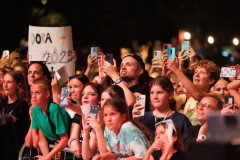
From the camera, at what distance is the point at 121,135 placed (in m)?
5.46

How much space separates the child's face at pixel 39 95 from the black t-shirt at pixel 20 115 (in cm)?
83

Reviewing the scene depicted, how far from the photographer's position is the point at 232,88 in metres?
6.27

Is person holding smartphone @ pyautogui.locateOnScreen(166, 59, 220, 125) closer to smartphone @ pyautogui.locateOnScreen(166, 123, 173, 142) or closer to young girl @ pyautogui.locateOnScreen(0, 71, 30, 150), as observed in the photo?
smartphone @ pyautogui.locateOnScreen(166, 123, 173, 142)

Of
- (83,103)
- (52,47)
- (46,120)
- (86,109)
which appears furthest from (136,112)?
(52,47)

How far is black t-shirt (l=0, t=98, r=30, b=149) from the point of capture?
7663 mm

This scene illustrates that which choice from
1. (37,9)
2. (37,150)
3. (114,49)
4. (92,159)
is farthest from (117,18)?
(92,159)

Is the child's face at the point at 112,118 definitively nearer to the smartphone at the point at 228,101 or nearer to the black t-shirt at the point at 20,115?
the smartphone at the point at 228,101

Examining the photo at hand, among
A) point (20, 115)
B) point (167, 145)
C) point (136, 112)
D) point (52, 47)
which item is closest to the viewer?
point (167, 145)

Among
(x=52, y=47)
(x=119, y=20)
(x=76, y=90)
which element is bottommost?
(x=76, y=90)

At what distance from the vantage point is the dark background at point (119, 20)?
1617 cm

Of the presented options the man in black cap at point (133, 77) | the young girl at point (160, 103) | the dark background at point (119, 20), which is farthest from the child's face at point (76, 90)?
the dark background at point (119, 20)

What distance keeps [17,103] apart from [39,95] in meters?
1.02

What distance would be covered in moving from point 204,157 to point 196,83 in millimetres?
4399

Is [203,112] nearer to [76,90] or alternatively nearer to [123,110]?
[123,110]
